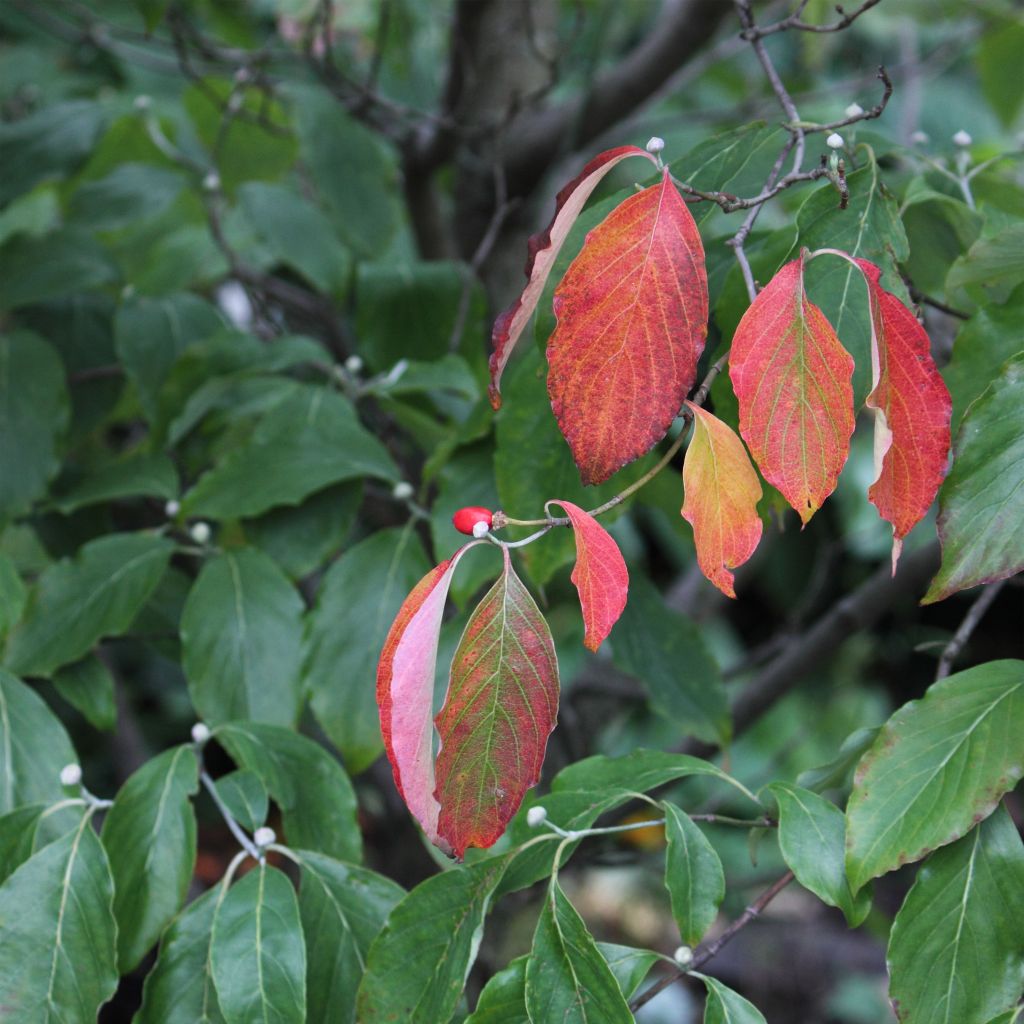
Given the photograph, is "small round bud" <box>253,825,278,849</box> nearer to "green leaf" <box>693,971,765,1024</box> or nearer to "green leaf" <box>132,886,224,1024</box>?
"green leaf" <box>132,886,224,1024</box>

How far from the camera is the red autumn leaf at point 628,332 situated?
0.41 m

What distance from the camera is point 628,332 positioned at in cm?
42

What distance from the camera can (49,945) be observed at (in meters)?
0.52

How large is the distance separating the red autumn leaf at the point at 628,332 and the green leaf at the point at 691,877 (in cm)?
18

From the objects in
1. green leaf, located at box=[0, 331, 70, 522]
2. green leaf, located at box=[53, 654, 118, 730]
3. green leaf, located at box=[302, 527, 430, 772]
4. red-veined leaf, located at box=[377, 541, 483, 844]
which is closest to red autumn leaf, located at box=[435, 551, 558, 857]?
red-veined leaf, located at box=[377, 541, 483, 844]

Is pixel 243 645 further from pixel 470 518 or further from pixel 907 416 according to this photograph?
pixel 907 416

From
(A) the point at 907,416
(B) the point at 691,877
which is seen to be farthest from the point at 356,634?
(A) the point at 907,416

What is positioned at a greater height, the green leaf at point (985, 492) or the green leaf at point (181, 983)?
the green leaf at point (985, 492)

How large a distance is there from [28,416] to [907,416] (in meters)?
0.67

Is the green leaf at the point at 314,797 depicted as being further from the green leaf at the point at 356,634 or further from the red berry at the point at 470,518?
the red berry at the point at 470,518

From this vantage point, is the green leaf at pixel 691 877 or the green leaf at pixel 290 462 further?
the green leaf at pixel 290 462

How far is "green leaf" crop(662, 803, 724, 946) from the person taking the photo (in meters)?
0.49

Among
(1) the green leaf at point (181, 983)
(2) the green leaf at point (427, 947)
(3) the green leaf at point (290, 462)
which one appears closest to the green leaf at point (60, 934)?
(1) the green leaf at point (181, 983)

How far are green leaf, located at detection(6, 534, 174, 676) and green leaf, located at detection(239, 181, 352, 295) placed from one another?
12.6 inches
